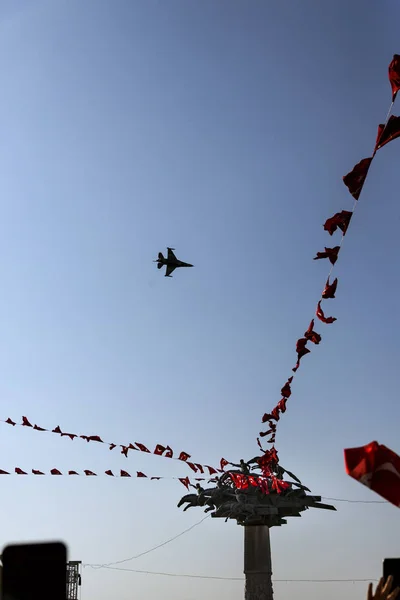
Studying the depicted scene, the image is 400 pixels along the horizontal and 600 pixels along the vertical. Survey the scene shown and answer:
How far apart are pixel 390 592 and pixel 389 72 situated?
5.84 metres

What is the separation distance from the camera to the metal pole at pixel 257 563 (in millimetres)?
29969

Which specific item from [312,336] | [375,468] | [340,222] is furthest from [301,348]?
[375,468]

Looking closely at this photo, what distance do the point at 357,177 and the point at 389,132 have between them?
130cm

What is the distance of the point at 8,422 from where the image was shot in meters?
22.8

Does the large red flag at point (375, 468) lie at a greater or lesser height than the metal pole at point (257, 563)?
lesser

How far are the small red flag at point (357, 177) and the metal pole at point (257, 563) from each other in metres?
24.8

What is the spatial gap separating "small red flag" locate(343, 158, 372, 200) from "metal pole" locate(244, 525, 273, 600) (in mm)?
24837

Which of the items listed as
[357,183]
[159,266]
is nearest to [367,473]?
[357,183]

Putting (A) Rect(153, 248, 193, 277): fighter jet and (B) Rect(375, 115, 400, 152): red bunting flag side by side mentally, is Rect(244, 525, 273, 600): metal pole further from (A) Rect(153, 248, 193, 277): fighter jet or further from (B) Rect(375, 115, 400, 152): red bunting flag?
(B) Rect(375, 115, 400, 152): red bunting flag

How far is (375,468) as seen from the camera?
361 cm

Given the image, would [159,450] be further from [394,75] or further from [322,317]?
[394,75]

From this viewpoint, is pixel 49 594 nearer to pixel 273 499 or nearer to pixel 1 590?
pixel 1 590

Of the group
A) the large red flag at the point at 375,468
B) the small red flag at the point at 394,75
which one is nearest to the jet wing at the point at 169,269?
the small red flag at the point at 394,75

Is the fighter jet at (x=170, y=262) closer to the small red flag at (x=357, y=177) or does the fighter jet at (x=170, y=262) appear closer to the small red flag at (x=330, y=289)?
the small red flag at (x=330, y=289)
